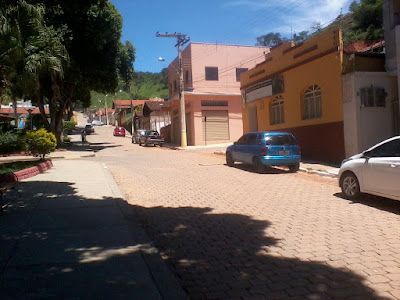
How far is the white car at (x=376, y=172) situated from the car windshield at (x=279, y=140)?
4953mm

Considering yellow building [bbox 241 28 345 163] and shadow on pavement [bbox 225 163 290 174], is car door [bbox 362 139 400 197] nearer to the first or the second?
shadow on pavement [bbox 225 163 290 174]

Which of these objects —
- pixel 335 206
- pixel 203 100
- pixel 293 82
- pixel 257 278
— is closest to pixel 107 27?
pixel 203 100

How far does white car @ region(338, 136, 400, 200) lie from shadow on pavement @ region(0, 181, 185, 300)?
4.99 metres

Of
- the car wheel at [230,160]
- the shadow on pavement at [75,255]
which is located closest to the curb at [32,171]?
the shadow on pavement at [75,255]

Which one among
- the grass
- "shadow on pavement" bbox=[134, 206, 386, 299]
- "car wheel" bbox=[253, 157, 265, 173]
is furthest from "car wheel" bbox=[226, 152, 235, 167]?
"shadow on pavement" bbox=[134, 206, 386, 299]

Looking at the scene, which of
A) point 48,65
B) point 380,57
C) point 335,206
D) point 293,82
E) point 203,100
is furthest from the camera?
point 203,100

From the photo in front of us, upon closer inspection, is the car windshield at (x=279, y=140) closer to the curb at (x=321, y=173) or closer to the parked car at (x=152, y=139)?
the curb at (x=321, y=173)

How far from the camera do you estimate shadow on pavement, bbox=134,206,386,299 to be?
3.86 metres

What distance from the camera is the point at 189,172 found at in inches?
567

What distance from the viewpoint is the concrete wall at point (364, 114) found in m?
13.9

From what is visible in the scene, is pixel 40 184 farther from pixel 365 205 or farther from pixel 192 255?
pixel 365 205

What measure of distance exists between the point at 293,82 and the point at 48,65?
10.8 m

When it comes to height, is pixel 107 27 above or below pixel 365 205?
above

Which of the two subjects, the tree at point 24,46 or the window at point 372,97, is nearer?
the tree at point 24,46
